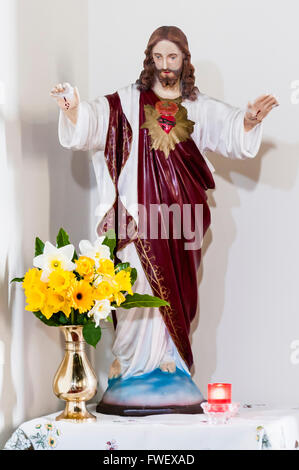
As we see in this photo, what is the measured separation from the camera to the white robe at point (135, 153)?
260 cm

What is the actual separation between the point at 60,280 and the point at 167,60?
2.69ft

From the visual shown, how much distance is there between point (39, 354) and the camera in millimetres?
2637

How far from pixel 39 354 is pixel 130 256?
0.41 meters

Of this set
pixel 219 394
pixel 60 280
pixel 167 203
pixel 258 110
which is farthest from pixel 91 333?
pixel 258 110

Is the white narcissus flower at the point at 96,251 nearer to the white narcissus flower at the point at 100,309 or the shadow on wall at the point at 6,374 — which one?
the white narcissus flower at the point at 100,309

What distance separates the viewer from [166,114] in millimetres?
2695

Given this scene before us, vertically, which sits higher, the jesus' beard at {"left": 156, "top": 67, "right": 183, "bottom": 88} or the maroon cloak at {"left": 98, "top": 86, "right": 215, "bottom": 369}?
the jesus' beard at {"left": 156, "top": 67, "right": 183, "bottom": 88}

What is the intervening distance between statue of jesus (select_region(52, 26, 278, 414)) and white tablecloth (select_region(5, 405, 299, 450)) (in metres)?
0.29

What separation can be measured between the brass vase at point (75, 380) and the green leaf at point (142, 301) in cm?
15

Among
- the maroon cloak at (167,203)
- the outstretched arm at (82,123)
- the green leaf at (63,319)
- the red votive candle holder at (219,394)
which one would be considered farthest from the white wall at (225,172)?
the red votive candle holder at (219,394)

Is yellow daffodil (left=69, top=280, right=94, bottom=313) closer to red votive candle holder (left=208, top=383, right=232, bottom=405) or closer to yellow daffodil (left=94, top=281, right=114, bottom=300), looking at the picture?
yellow daffodil (left=94, top=281, right=114, bottom=300)

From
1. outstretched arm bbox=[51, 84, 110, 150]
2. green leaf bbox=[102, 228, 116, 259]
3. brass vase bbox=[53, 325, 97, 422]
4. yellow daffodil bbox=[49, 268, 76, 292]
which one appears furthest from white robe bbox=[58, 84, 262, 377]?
yellow daffodil bbox=[49, 268, 76, 292]

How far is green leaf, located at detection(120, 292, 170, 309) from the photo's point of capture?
95.2 inches

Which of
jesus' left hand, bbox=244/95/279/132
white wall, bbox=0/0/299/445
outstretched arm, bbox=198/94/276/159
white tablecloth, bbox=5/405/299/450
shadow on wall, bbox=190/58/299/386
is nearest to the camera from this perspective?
white tablecloth, bbox=5/405/299/450
